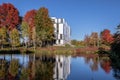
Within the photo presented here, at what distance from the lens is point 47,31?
8150 centimetres

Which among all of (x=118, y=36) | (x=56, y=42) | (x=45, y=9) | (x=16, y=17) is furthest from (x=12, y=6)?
(x=118, y=36)

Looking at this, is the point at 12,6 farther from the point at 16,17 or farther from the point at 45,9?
the point at 45,9

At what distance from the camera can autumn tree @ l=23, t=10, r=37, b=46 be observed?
80562 millimetres

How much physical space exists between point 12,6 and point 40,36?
55.7ft

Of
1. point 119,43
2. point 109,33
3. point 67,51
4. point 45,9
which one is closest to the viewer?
point 119,43

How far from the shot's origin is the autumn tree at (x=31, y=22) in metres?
80.6

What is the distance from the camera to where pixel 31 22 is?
285ft

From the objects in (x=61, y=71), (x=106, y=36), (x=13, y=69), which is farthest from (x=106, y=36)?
(x=13, y=69)

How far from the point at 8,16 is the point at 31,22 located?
7.85m

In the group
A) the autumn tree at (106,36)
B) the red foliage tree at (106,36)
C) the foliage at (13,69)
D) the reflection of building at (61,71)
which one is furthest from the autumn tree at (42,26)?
the foliage at (13,69)

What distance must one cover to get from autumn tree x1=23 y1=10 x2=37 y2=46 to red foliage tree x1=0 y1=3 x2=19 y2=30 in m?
3.39

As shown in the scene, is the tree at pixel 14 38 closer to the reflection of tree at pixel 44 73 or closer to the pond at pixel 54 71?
the pond at pixel 54 71

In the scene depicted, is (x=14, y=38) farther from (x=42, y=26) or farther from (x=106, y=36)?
(x=106, y=36)

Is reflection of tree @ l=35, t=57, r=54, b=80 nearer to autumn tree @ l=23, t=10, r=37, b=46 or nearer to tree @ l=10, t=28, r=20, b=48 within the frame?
tree @ l=10, t=28, r=20, b=48
